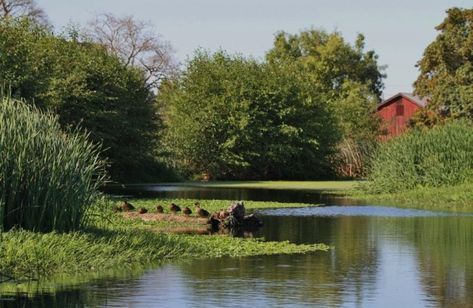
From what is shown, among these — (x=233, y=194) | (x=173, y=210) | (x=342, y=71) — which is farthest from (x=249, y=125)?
(x=342, y=71)

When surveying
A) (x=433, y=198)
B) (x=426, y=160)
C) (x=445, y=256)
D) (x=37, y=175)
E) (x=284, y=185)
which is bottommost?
(x=445, y=256)

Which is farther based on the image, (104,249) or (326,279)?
(104,249)

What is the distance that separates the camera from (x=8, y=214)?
65.9 ft

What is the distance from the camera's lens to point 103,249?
795 inches

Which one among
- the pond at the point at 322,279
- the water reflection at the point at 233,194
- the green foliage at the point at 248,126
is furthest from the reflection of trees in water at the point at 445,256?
the green foliage at the point at 248,126

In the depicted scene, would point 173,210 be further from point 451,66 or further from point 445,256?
point 451,66

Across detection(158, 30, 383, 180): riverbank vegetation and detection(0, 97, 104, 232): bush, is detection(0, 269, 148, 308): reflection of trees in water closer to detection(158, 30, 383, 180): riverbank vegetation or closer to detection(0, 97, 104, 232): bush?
detection(0, 97, 104, 232): bush

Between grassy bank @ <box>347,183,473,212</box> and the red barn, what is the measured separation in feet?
143

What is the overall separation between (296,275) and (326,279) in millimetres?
609

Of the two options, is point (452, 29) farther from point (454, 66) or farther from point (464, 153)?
point (464, 153)

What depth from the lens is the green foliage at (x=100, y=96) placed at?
168ft

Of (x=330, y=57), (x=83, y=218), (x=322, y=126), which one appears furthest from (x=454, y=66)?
(x=83, y=218)

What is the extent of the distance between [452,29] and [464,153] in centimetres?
2097

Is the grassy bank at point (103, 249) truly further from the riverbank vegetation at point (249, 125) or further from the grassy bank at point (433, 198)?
the riverbank vegetation at point (249, 125)
